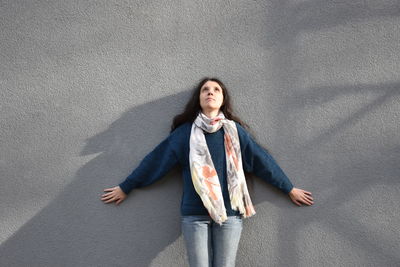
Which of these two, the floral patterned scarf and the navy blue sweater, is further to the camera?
the navy blue sweater

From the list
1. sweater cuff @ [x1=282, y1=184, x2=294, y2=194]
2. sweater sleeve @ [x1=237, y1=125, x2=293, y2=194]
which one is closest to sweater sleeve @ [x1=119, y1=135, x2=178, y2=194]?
sweater sleeve @ [x1=237, y1=125, x2=293, y2=194]

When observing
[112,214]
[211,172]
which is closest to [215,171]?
[211,172]

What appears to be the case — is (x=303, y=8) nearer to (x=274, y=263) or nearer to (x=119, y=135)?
(x=119, y=135)

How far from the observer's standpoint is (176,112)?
236 cm

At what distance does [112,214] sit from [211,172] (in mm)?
823

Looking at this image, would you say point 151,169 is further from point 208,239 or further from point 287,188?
point 287,188

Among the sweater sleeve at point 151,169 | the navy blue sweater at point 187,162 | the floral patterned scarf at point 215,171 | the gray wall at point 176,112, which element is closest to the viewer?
the floral patterned scarf at point 215,171

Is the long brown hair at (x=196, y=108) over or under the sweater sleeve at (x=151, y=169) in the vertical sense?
over

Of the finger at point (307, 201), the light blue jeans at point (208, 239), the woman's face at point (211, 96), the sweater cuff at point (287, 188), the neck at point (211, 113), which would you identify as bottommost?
the light blue jeans at point (208, 239)

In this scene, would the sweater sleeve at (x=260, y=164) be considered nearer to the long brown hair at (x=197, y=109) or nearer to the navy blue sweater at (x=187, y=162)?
the navy blue sweater at (x=187, y=162)

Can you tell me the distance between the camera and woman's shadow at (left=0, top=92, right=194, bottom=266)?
231 cm

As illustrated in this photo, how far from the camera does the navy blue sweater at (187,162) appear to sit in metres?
2.11

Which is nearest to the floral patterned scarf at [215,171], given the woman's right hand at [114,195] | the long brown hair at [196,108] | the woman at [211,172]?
the woman at [211,172]

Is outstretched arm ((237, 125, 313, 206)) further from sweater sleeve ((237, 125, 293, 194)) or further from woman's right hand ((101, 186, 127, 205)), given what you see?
woman's right hand ((101, 186, 127, 205))
